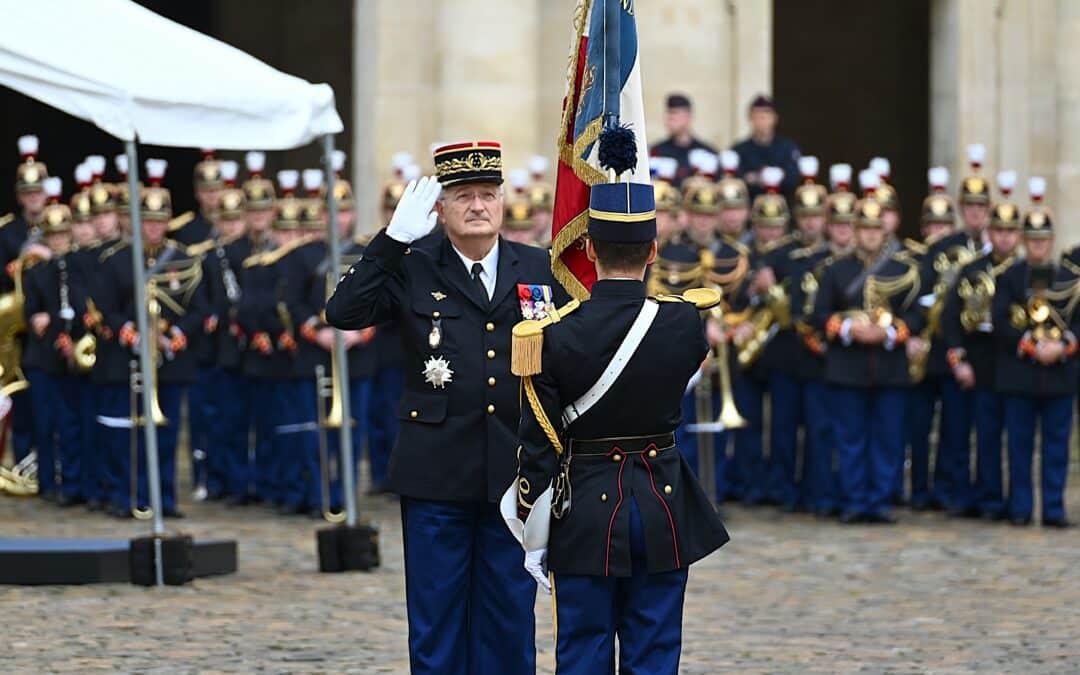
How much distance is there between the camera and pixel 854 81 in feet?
84.2

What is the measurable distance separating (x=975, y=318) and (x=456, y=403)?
751 cm

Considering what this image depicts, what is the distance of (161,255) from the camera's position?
14.1 meters

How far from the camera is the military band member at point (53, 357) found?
14.7 m

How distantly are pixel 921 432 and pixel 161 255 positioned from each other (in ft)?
16.3

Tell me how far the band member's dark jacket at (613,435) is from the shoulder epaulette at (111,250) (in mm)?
7765

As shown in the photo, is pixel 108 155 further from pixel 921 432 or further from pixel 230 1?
pixel 921 432

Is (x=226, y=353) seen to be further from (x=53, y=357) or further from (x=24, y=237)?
(x=24, y=237)

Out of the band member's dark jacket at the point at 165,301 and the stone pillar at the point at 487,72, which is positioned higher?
the stone pillar at the point at 487,72

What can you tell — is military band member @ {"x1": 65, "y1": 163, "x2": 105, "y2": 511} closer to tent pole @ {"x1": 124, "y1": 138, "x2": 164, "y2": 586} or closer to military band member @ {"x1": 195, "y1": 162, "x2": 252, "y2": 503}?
military band member @ {"x1": 195, "y1": 162, "x2": 252, "y2": 503}

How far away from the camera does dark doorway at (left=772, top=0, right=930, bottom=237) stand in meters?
25.4

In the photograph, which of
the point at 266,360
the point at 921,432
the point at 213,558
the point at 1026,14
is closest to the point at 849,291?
the point at 921,432

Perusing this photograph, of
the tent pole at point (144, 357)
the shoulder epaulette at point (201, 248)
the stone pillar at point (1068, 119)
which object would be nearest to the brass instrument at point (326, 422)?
the shoulder epaulette at point (201, 248)

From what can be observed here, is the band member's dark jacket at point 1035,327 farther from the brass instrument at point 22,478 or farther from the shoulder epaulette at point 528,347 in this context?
the shoulder epaulette at point 528,347

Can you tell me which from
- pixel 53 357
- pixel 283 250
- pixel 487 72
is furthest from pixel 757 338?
pixel 487 72
